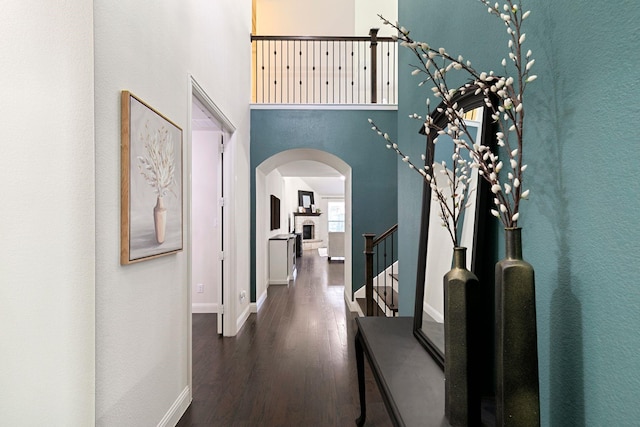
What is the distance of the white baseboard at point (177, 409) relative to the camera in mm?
2045

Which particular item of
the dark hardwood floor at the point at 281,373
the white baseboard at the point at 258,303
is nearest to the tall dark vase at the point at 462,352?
the dark hardwood floor at the point at 281,373

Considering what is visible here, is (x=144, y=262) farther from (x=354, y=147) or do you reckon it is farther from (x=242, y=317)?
(x=354, y=147)

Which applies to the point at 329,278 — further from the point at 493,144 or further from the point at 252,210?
the point at 493,144

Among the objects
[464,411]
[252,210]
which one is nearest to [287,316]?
[252,210]

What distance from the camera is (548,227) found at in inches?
36.2

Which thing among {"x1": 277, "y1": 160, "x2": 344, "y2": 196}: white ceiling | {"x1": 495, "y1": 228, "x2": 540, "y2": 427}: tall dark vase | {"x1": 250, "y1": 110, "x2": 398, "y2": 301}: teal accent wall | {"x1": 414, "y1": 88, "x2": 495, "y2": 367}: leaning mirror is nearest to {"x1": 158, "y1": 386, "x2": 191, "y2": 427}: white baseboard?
{"x1": 414, "y1": 88, "x2": 495, "y2": 367}: leaning mirror

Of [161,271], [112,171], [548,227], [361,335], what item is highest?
[112,171]

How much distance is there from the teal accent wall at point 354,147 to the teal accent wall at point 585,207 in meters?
3.91

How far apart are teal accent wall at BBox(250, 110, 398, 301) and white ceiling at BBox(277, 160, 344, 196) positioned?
2.18 m

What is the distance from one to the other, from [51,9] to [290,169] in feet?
22.8

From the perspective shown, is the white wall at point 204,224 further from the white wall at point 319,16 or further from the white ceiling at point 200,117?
the white wall at point 319,16

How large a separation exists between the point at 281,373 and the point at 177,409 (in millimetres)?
904

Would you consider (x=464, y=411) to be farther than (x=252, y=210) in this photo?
No

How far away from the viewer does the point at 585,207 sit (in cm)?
79
